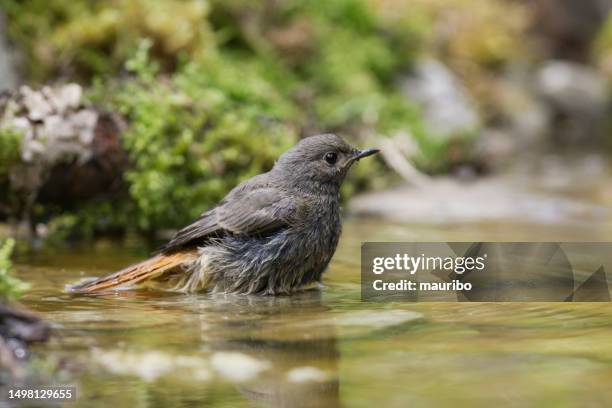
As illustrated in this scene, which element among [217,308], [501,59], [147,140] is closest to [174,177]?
[147,140]

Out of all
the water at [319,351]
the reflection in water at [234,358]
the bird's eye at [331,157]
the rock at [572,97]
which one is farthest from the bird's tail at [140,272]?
the rock at [572,97]

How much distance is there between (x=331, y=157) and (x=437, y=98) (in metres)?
7.92

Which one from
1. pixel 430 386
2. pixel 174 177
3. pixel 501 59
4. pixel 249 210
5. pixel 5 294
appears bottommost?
pixel 430 386

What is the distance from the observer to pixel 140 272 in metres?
4.98

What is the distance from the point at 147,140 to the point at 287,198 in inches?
79.0

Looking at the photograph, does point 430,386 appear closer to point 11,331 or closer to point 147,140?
point 11,331

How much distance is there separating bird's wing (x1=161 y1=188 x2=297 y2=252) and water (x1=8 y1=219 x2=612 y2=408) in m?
0.43

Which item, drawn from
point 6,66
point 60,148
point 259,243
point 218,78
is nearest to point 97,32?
point 6,66

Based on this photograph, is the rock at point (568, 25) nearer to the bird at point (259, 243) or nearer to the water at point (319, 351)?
the bird at point (259, 243)

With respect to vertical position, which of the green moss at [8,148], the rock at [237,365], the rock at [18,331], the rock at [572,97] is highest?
the rock at [572,97]

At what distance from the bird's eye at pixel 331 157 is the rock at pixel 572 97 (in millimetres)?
12430

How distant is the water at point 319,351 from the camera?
2.88 metres

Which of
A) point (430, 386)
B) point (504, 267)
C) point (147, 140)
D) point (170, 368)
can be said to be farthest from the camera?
point (147, 140)

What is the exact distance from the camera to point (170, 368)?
10.4ft
